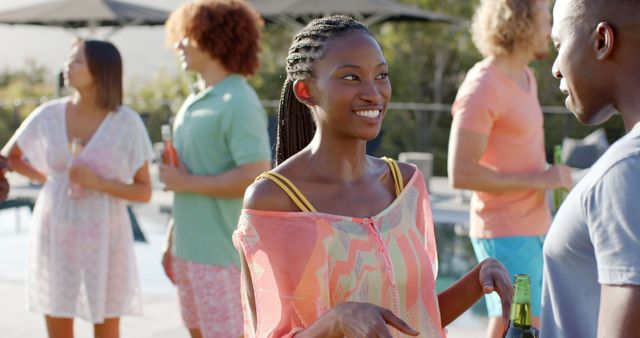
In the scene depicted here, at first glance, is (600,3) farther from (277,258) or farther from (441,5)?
(441,5)

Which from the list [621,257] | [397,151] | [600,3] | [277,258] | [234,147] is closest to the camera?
[621,257]

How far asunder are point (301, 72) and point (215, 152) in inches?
61.5

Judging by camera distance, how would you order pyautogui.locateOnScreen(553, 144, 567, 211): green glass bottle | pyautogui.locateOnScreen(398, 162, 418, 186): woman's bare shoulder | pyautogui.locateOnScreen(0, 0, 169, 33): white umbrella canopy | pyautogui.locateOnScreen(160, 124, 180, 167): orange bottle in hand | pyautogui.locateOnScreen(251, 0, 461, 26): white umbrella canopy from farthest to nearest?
pyautogui.locateOnScreen(0, 0, 169, 33): white umbrella canopy < pyautogui.locateOnScreen(251, 0, 461, 26): white umbrella canopy < pyautogui.locateOnScreen(553, 144, 567, 211): green glass bottle < pyautogui.locateOnScreen(160, 124, 180, 167): orange bottle in hand < pyautogui.locateOnScreen(398, 162, 418, 186): woman's bare shoulder

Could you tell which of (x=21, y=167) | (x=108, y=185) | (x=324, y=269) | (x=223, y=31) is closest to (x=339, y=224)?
(x=324, y=269)

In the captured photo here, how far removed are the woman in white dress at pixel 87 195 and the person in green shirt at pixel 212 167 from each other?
19.1 inches

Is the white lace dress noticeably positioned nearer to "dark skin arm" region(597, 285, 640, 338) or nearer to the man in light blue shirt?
the man in light blue shirt

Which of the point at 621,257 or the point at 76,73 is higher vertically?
the point at 621,257

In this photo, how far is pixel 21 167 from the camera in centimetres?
434

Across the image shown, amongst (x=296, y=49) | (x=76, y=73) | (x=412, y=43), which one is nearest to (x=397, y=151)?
(x=412, y=43)

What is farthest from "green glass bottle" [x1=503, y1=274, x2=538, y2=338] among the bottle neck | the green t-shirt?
the green t-shirt

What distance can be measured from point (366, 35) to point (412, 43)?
62.5ft

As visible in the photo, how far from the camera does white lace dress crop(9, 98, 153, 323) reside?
13.3 feet

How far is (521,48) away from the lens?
12.1ft

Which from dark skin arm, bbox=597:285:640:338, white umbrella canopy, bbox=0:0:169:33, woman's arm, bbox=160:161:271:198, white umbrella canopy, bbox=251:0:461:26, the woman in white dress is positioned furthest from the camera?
white umbrella canopy, bbox=0:0:169:33
